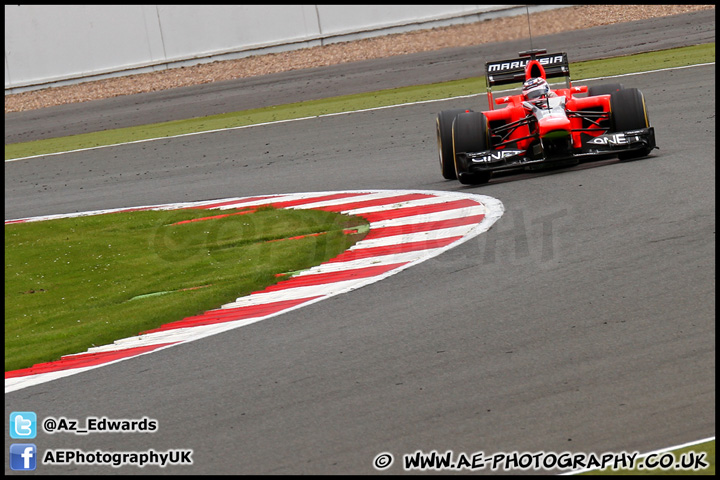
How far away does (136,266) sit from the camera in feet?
28.3

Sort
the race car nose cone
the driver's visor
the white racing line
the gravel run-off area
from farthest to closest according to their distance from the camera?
the gravel run-off area
the driver's visor
the race car nose cone
the white racing line

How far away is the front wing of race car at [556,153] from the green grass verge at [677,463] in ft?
20.4

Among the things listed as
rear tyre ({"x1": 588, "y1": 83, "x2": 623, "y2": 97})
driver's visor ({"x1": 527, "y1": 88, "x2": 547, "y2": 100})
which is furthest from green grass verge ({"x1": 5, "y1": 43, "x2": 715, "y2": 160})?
driver's visor ({"x1": 527, "y1": 88, "x2": 547, "y2": 100})

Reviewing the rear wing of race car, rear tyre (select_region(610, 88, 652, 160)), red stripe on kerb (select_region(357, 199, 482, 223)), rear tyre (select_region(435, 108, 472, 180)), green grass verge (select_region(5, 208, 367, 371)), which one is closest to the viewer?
green grass verge (select_region(5, 208, 367, 371))

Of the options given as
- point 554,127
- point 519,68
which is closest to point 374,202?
point 554,127

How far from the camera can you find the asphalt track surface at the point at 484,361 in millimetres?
3947

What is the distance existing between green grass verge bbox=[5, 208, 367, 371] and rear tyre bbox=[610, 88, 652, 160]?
2.70 meters

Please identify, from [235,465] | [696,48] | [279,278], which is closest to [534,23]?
[696,48]

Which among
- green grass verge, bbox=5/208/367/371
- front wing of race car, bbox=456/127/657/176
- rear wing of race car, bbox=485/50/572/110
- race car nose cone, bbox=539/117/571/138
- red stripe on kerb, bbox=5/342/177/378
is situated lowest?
green grass verge, bbox=5/208/367/371

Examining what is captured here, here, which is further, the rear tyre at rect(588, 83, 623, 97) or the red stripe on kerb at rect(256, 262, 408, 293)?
the rear tyre at rect(588, 83, 623, 97)

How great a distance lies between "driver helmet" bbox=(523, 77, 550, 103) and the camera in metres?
9.77

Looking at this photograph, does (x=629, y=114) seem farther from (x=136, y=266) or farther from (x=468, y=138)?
(x=136, y=266)

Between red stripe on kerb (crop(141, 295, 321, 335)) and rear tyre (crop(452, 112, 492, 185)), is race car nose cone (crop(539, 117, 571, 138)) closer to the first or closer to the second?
rear tyre (crop(452, 112, 492, 185))

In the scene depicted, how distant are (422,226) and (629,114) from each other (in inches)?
104
